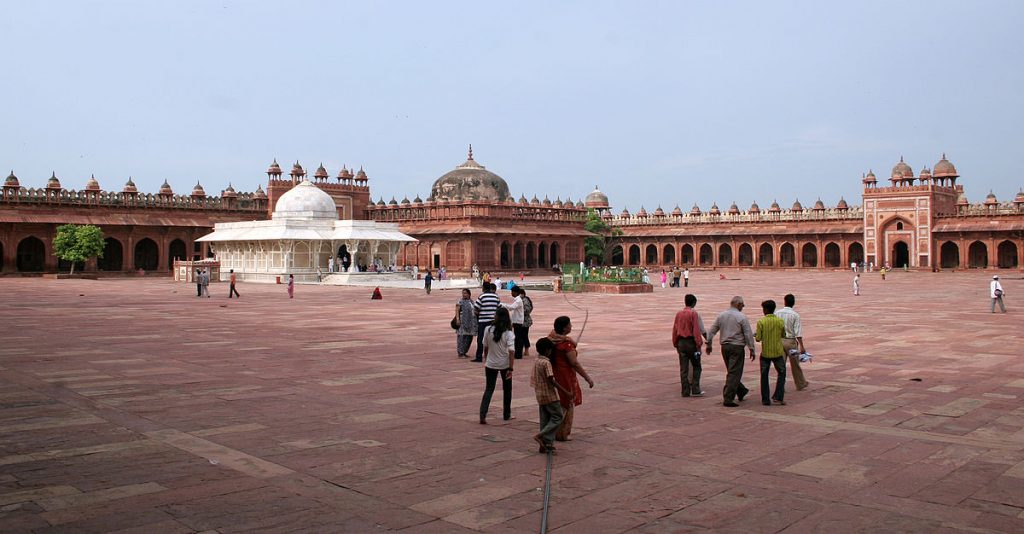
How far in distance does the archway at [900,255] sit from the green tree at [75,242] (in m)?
49.9

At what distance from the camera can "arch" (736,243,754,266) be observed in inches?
2512

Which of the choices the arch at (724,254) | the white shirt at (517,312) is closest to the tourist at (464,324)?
the white shirt at (517,312)

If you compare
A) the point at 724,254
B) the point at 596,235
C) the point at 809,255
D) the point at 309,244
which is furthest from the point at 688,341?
the point at 724,254

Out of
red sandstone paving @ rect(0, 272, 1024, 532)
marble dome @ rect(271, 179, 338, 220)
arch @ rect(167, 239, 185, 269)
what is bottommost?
red sandstone paving @ rect(0, 272, 1024, 532)

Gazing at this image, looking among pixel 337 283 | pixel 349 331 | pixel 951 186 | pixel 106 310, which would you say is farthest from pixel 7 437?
pixel 951 186

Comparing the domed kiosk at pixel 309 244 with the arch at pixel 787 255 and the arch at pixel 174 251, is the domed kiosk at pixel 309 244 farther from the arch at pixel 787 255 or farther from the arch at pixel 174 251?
the arch at pixel 787 255

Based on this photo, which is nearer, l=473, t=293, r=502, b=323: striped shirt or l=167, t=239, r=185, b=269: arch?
l=473, t=293, r=502, b=323: striped shirt

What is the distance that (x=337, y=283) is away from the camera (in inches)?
1486

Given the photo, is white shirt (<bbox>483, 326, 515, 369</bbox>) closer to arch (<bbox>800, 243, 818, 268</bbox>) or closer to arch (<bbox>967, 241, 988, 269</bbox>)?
arch (<bbox>967, 241, 988, 269</bbox>)

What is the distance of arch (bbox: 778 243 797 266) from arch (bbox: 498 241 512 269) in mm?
22057

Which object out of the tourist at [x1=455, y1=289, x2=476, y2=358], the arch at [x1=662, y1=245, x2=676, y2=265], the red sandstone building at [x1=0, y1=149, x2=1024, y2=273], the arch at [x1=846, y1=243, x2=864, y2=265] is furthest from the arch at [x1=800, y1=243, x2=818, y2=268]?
the tourist at [x1=455, y1=289, x2=476, y2=358]

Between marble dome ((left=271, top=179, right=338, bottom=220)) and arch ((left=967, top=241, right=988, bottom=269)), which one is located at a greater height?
marble dome ((left=271, top=179, right=338, bottom=220))

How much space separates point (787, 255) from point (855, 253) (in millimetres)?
5350

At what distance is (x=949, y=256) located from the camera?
5631 cm
